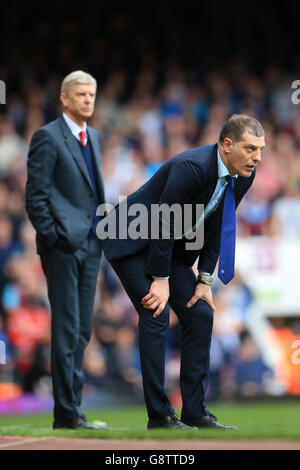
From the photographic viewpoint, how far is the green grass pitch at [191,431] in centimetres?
425

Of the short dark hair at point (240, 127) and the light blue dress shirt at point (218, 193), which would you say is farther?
the light blue dress shirt at point (218, 193)

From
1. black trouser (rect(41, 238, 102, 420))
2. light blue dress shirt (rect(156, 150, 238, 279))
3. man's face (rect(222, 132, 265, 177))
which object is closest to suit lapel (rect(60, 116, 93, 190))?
black trouser (rect(41, 238, 102, 420))

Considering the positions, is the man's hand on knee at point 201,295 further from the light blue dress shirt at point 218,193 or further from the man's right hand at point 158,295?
the light blue dress shirt at point 218,193

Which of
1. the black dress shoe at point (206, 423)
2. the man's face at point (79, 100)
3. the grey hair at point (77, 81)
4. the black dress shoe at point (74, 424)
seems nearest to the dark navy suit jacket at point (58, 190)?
the man's face at point (79, 100)

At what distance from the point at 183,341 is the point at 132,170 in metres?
7.84

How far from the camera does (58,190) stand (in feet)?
18.2

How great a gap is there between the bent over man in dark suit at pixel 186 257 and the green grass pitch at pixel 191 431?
30 centimetres

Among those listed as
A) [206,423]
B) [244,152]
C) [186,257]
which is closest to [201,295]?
[186,257]

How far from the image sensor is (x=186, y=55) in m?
15.5

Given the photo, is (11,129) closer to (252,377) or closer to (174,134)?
(174,134)

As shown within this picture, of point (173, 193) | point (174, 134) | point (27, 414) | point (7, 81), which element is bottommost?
point (27, 414)

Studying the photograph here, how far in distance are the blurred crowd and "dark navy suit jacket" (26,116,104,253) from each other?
4.48 m

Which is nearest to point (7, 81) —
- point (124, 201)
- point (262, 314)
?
point (262, 314)
